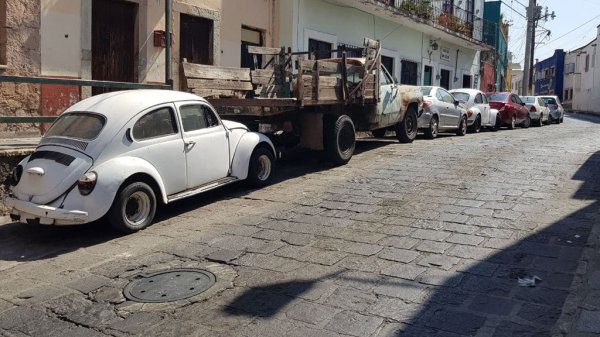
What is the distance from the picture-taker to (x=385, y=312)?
4.17 metres

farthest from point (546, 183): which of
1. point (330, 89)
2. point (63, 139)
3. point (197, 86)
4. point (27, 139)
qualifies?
point (27, 139)

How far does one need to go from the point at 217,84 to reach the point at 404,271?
18.0 ft

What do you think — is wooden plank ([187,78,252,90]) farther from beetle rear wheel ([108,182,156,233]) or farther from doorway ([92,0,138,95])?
beetle rear wheel ([108,182,156,233])

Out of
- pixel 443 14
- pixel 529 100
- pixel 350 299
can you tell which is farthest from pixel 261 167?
pixel 443 14

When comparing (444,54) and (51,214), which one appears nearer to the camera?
(51,214)

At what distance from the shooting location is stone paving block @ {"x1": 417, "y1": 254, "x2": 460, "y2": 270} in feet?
16.9

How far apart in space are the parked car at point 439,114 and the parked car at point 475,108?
1142 millimetres

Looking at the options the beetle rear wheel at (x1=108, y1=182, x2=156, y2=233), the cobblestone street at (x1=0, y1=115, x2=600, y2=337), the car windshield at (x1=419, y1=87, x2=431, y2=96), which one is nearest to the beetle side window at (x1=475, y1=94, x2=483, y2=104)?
the car windshield at (x1=419, y1=87, x2=431, y2=96)

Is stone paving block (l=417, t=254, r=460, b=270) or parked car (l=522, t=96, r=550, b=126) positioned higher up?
parked car (l=522, t=96, r=550, b=126)

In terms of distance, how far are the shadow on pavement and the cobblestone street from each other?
0.02 metres

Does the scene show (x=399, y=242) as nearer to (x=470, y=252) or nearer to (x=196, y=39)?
(x=470, y=252)

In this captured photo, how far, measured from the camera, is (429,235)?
610 cm

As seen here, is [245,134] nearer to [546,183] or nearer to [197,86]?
[197,86]

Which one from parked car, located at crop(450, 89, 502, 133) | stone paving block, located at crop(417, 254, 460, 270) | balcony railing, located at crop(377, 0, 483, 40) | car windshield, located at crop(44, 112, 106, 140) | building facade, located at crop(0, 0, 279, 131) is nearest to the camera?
stone paving block, located at crop(417, 254, 460, 270)
